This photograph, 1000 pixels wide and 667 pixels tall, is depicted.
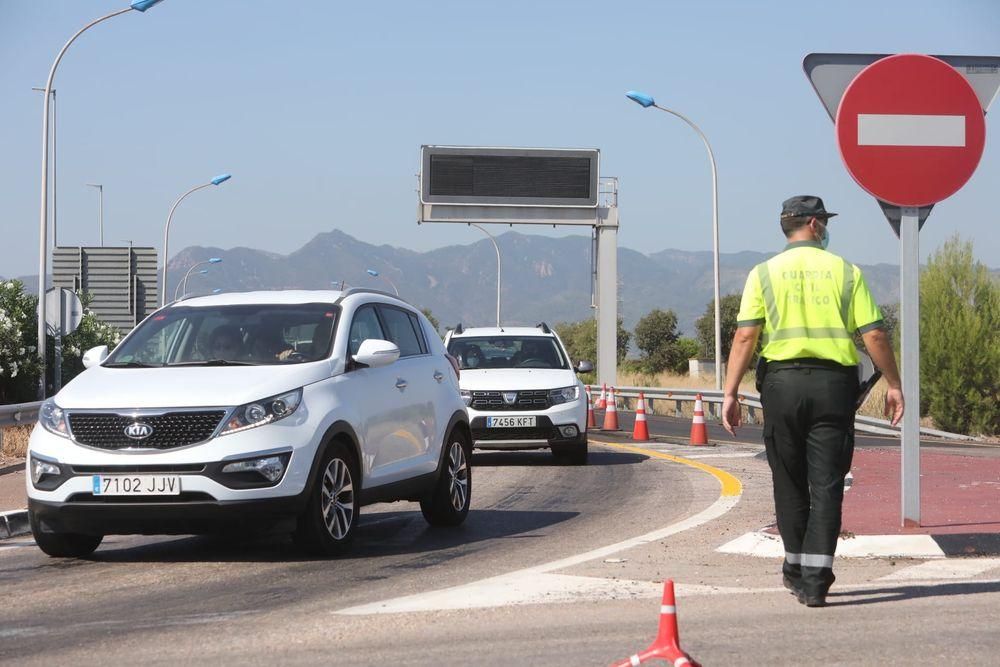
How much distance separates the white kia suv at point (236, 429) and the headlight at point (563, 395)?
6974mm

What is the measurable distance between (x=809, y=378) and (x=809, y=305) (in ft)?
1.20

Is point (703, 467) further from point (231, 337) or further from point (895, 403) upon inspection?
point (895, 403)

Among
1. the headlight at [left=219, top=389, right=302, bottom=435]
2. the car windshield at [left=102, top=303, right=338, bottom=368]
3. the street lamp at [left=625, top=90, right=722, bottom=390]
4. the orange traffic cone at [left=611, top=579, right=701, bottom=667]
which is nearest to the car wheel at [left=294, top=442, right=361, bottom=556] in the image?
the headlight at [left=219, top=389, right=302, bottom=435]

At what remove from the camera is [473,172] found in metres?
47.4

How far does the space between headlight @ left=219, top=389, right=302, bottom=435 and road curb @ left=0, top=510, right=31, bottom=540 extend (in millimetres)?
3286

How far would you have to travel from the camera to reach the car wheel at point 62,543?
9.17 meters

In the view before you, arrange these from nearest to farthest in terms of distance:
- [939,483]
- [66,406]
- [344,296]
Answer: [66,406], [344,296], [939,483]

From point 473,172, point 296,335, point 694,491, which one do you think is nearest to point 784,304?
point 296,335

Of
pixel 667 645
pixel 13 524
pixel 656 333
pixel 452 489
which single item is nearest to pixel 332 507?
pixel 452 489

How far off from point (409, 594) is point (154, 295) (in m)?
40.5

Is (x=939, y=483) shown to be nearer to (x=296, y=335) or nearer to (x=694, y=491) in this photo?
(x=694, y=491)

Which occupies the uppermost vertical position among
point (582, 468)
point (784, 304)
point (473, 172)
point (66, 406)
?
point (473, 172)

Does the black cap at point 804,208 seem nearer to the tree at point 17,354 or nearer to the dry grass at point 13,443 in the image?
the dry grass at point 13,443

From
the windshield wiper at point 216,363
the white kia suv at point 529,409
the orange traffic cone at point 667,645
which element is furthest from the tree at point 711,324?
the orange traffic cone at point 667,645
